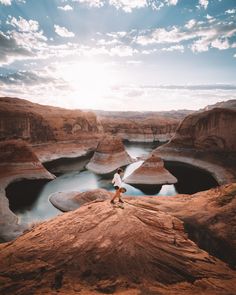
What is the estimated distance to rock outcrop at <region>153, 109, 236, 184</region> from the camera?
3697cm

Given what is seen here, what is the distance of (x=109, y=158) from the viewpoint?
39.8 metres

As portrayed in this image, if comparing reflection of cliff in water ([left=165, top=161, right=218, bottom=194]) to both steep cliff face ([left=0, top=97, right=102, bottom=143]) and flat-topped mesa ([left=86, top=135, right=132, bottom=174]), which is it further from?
steep cliff face ([left=0, top=97, right=102, bottom=143])

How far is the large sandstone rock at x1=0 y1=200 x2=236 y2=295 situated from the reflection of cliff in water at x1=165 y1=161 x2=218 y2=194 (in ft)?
72.4

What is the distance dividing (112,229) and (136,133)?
3095 inches

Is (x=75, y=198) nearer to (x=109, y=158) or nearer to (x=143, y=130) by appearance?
(x=109, y=158)

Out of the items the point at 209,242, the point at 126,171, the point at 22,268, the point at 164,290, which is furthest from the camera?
the point at 126,171

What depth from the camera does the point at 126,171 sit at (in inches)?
1489

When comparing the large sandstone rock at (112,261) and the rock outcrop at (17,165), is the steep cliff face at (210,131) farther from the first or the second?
the large sandstone rock at (112,261)

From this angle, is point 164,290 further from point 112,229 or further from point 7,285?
point 7,285

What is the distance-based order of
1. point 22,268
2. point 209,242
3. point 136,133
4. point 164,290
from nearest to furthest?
point 164,290 → point 22,268 → point 209,242 → point 136,133

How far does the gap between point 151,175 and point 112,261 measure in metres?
23.9

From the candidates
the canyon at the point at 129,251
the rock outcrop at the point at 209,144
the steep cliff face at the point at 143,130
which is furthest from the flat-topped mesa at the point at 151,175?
the steep cliff face at the point at 143,130

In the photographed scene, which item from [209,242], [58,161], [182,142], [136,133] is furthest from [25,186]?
[136,133]

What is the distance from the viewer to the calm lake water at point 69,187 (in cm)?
2317
